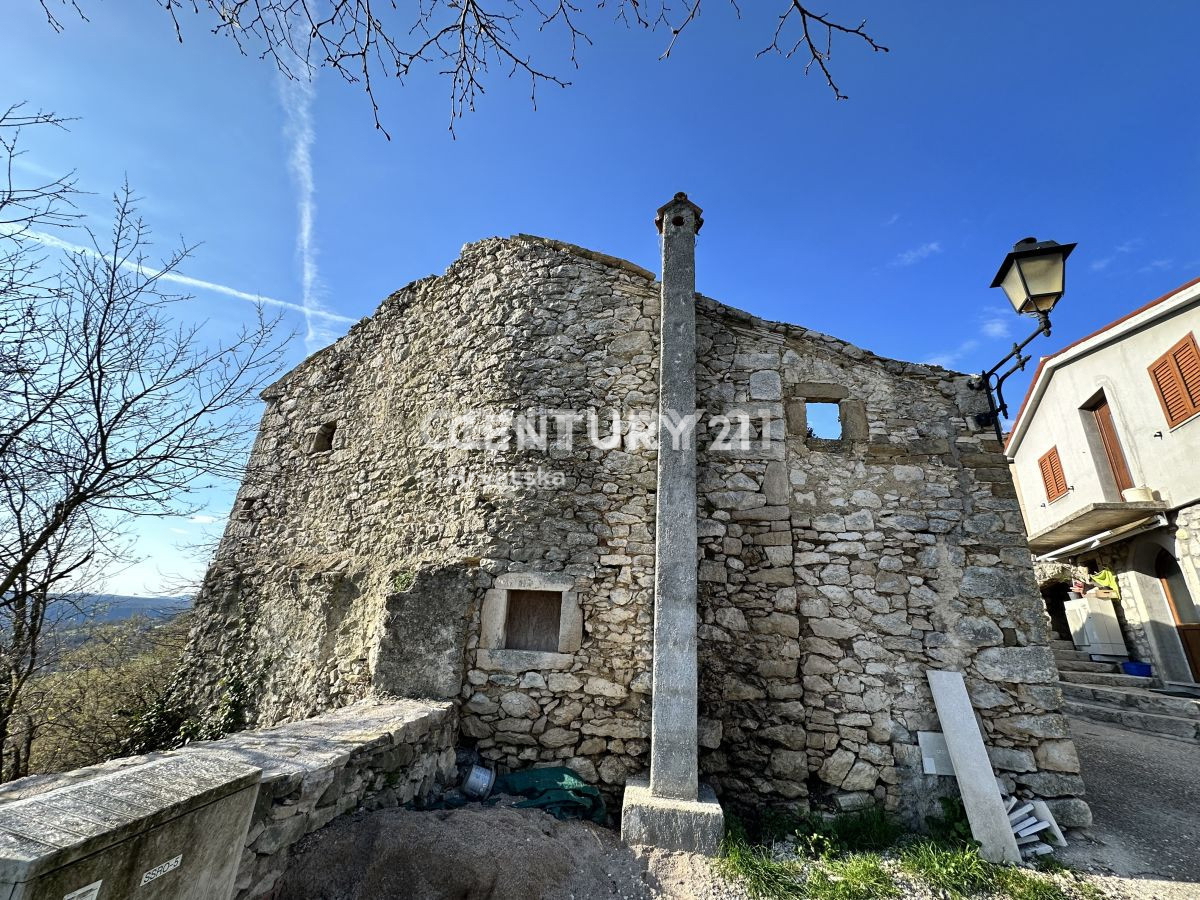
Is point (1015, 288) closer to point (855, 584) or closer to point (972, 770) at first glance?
point (855, 584)

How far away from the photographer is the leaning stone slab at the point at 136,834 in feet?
5.03

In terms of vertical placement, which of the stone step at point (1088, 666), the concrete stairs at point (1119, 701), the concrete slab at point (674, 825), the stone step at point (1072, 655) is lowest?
the concrete slab at point (674, 825)

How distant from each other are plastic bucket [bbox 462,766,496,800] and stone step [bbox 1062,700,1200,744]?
7.29m

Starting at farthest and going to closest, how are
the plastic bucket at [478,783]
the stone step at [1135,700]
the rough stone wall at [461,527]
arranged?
1. the stone step at [1135,700]
2. the rough stone wall at [461,527]
3. the plastic bucket at [478,783]

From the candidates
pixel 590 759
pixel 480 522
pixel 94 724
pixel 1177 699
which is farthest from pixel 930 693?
pixel 94 724

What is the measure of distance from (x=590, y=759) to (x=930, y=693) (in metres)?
3.04

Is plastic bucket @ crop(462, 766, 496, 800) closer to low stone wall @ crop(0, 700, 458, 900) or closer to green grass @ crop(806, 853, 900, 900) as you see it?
low stone wall @ crop(0, 700, 458, 900)

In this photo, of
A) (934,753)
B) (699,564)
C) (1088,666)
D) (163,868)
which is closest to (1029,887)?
(934,753)

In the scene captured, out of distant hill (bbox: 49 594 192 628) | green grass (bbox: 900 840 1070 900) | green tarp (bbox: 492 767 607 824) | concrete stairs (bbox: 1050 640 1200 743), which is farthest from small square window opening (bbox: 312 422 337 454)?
concrete stairs (bbox: 1050 640 1200 743)

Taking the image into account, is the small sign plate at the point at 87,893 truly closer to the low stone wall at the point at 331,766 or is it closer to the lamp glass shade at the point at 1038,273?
the low stone wall at the point at 331,766

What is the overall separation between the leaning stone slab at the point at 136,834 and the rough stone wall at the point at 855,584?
3.66m

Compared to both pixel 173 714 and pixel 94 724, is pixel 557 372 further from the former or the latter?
pixel 94 724

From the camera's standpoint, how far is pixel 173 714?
7098 mm

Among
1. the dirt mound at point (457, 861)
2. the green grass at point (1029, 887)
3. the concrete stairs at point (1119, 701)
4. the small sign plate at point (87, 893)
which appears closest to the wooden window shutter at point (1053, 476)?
the concrete stairs at point (1119, 701)
